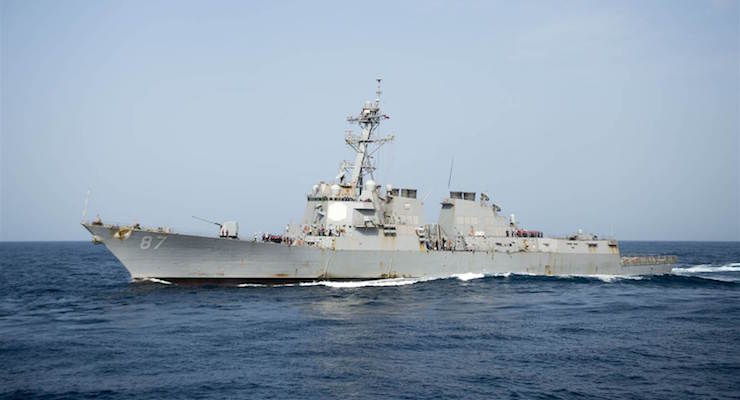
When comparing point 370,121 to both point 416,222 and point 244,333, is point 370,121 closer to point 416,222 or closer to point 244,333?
point 416,222

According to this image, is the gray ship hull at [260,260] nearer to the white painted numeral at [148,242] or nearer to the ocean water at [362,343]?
the white painted numeral at [148,242]

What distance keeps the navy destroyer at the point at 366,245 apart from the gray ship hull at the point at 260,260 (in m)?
0.05

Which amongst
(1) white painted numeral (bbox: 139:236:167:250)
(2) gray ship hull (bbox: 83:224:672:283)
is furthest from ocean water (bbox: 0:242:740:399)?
(1) white painted numeral (bbox: 139:236:167:250)

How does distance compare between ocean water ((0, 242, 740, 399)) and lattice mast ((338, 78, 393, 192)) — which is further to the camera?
lattice mast ((338, 78, 393, 192))

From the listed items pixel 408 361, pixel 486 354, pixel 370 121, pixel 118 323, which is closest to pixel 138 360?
pixel 118 323

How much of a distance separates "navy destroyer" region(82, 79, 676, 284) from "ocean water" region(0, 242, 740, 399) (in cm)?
118

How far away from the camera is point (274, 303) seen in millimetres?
24906

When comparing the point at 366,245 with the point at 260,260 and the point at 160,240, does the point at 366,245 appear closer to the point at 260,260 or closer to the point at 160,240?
the point at 260,260

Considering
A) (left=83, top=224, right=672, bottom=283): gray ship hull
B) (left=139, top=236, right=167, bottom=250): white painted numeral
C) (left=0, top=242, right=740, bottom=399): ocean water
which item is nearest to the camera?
(left=0, top=242, right=740, bottom=399): ocean water

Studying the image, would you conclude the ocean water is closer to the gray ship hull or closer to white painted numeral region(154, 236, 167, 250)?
the gray ship hull

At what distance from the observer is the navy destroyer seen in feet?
93.3

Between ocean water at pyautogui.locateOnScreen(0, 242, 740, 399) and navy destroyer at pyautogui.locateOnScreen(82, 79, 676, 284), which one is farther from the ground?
navy destroyer at pyautogui.locateOnScreen(82, 79, 676, 284)

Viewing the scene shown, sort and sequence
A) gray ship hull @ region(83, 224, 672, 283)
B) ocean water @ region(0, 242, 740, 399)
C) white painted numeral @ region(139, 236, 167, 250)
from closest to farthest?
ocean water @ region(0, 242, 740, 399) → white painted numeral @ region(139, 236, 167, 250) → gray ship hull @ region(83, 224, 672, 283)

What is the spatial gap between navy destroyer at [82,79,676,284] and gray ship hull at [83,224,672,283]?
0.05m
